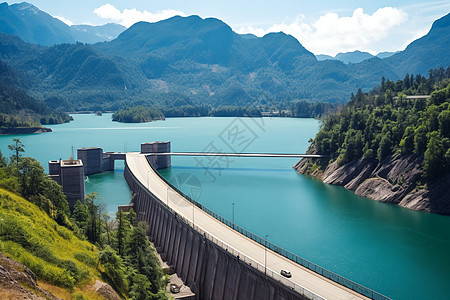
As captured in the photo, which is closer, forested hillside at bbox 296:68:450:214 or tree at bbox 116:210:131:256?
tree at bbox 116:210:131:256

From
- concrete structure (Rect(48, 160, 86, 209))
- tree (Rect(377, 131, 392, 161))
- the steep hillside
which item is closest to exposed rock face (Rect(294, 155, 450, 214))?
tree (Rect(377, 131, 392, 161))

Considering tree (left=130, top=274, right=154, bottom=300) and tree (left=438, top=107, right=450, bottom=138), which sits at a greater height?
tree (left=438, top=107, right=450, bottom=138)

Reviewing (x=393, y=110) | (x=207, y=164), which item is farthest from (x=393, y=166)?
(x=207, y=164)

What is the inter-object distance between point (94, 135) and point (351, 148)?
12374cm

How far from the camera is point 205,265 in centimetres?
3891

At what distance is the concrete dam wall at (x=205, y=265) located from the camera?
103 ft

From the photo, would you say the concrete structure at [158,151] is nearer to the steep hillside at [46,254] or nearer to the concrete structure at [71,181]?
the concrete structure at [71,181]

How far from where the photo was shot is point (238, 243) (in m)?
38.3

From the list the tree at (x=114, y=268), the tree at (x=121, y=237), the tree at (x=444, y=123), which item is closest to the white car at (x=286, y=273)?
the tree at (x=114, y=268)

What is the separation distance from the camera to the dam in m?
29.8

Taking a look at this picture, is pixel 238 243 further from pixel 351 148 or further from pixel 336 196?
pixel 351 148

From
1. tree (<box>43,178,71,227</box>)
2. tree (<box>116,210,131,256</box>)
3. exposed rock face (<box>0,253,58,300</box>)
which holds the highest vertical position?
exposed rock face (<box>0,253,58,300</box>)

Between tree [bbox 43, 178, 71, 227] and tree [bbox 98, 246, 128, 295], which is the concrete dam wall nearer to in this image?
tree [bbox 98, 246, 128, 295]

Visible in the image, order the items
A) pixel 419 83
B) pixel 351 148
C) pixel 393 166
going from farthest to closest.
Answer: pixel 419 83
pixel 351 148
pixel 393 166
